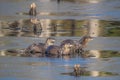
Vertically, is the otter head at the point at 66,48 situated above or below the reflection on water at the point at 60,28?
above

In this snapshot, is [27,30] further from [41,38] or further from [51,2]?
[51,2]

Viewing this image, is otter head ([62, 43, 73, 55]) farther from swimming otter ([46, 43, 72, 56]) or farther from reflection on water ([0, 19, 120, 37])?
reflection on water ([0, 19, 120, 37])

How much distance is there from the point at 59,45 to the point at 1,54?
1.49m

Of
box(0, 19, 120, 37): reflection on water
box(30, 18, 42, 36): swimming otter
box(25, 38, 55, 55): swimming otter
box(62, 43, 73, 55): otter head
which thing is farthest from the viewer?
box(30, 18, 42, 36): swimming otter

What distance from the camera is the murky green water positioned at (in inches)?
568

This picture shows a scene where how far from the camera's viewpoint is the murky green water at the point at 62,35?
14423 millimetres

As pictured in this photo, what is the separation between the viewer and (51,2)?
2902 cm

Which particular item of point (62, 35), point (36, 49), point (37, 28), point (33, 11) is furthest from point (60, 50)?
point (33, 11)

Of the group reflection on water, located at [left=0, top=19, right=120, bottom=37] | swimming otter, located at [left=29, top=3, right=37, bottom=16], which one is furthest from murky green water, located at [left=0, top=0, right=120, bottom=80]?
swimming otter, located at [left=29, top=3, right=37, bottom=16]

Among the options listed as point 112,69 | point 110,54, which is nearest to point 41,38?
point 110,54

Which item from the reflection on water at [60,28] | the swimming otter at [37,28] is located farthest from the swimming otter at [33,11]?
the swimming otter at [37,28]

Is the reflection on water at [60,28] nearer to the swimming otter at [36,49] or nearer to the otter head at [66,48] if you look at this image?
the swimming otter at [36,49]

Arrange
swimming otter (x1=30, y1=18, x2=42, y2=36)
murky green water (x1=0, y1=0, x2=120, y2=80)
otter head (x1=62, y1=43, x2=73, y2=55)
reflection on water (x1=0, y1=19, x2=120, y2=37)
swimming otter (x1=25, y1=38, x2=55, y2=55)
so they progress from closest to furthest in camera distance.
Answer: murky green water (x1=0, y1=0, x2=120, y2=80) < otter head (x1=62, y1=43, x2=73, y2=55) < swimming otter (x1=25, y1=38, x2=55, y2=55) < reflection on water (x1=0, y1=19, x2=120, y2=37) < swimming otter (x1=30, y1=18, x2=42, y2=36)

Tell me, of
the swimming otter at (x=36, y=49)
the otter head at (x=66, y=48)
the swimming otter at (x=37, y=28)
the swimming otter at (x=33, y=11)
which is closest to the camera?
the otter head at (x=66, y=48)
